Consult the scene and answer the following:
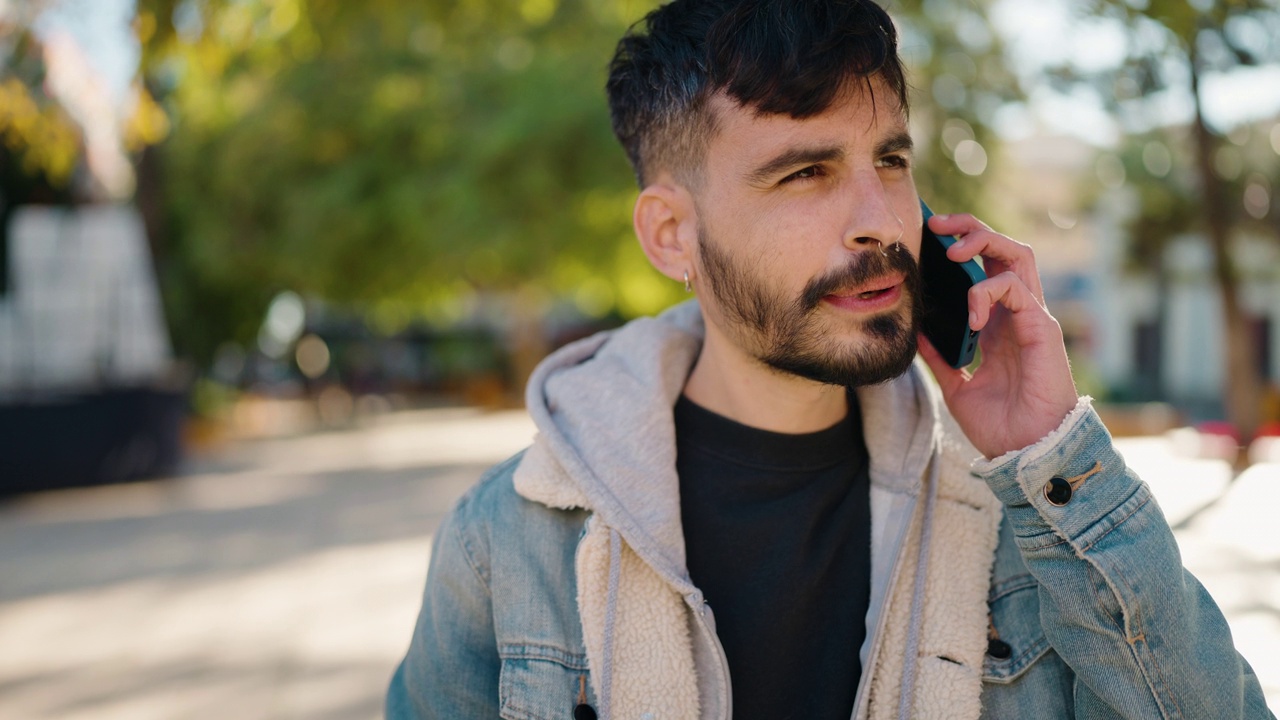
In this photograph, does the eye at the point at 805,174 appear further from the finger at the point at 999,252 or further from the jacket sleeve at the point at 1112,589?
the jacket sleeve at the point at 1112,589

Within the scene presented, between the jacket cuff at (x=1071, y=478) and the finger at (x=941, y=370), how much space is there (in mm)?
260

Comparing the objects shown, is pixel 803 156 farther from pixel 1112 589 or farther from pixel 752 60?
pixel 1112 589

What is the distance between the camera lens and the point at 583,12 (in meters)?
8.59

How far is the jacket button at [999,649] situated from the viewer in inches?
73.6

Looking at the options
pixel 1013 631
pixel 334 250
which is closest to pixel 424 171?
pixel 334 250

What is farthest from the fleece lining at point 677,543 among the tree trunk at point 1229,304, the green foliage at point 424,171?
the tree trunk at point 1229,304

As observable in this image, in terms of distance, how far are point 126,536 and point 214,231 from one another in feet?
38.2

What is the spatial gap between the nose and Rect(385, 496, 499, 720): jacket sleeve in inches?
38.6

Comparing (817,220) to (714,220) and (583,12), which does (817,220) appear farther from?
(583,12)

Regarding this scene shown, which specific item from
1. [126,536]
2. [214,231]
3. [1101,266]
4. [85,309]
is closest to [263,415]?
[214,231]

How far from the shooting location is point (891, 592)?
195 cm

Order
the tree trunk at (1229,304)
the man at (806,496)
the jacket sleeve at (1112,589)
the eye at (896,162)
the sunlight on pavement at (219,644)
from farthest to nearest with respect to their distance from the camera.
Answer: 1. the tree trunk at (1229,304)
2. the sunlight on pavement at (219,644)
3. the eye at (896,162)
4. the man at (806,496)
5. the jacket sleeve at (1112,589)

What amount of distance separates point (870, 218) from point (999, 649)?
0.86 m

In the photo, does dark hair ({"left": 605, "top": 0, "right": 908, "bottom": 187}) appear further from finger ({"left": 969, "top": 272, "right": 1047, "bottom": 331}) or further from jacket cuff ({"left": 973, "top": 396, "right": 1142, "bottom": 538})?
jacket cuff ({"left": 973, "top": 396, "right": 1142, "bottom": 538})
